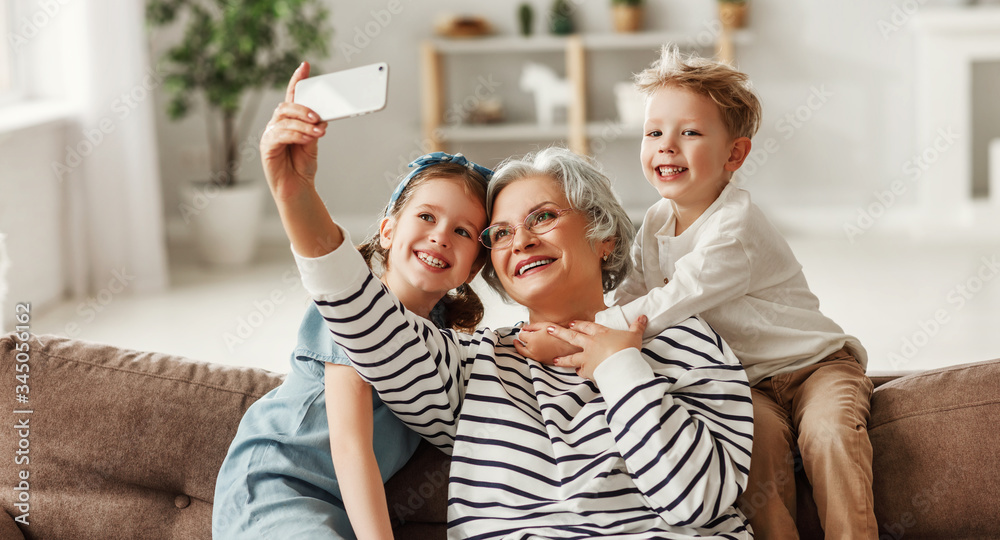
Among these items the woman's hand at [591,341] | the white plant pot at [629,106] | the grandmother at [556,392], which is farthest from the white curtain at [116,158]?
the woman's hand at [591,341]

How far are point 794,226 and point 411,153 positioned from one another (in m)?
2.55

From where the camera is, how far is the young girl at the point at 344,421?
119cm

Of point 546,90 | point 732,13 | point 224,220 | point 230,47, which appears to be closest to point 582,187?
point 230,47

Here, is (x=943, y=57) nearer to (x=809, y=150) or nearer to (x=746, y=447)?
(x=809, y=150)

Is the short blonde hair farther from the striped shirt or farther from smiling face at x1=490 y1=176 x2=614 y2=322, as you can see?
the striped shirt

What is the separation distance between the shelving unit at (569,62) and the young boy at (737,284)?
12.3 feet

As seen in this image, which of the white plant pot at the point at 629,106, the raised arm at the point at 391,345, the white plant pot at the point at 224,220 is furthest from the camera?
the white plant pot at the point at 629,106

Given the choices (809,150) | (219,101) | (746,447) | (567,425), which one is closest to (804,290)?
(746,447)

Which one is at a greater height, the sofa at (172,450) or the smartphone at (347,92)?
the smartphone at (347,92)

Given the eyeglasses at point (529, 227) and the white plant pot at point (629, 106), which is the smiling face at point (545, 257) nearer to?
the eyeglasses at point (529, 227)

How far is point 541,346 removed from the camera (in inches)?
52.1

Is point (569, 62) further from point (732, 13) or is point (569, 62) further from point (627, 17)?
point (732, 13)

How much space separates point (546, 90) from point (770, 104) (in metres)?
1.45

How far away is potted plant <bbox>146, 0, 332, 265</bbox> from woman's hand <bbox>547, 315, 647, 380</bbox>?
12.4 feet
